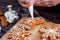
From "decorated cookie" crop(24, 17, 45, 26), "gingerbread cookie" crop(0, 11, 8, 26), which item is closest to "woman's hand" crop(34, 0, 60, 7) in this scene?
"decorated cookie" crop(24, 17, 45, 26)

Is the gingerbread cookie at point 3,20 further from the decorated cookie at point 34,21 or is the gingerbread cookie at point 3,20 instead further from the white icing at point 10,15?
the decorated cookie at point 34,21

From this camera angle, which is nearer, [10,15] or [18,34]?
[18,34]

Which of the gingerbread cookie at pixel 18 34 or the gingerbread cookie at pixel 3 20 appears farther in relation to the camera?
the gingerbread cookie at pixel 3 20

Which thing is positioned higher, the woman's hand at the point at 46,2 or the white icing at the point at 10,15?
the woman's hand at the point at 46,2

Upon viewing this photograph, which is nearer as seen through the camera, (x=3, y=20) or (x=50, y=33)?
(x=50, y=33)

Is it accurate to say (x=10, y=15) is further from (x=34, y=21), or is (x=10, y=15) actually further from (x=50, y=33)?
(x=50, y=33)

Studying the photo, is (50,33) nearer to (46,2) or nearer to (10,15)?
(46,2)

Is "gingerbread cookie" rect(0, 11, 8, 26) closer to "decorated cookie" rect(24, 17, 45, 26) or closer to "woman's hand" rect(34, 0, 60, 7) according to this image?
"decorated cookie" rect(24, 17, 45, 26)

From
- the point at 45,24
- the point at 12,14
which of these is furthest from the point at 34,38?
the point at 12,14

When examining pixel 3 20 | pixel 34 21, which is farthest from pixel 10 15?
pixel 34 21

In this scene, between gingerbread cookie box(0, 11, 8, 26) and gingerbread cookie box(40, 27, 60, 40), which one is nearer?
gingerbread cookie box(40, 27, 60, 40)

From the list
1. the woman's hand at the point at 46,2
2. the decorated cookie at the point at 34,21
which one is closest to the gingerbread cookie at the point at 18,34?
the decorated cookie at the point at 34,21

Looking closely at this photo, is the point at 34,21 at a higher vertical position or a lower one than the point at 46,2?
lower
